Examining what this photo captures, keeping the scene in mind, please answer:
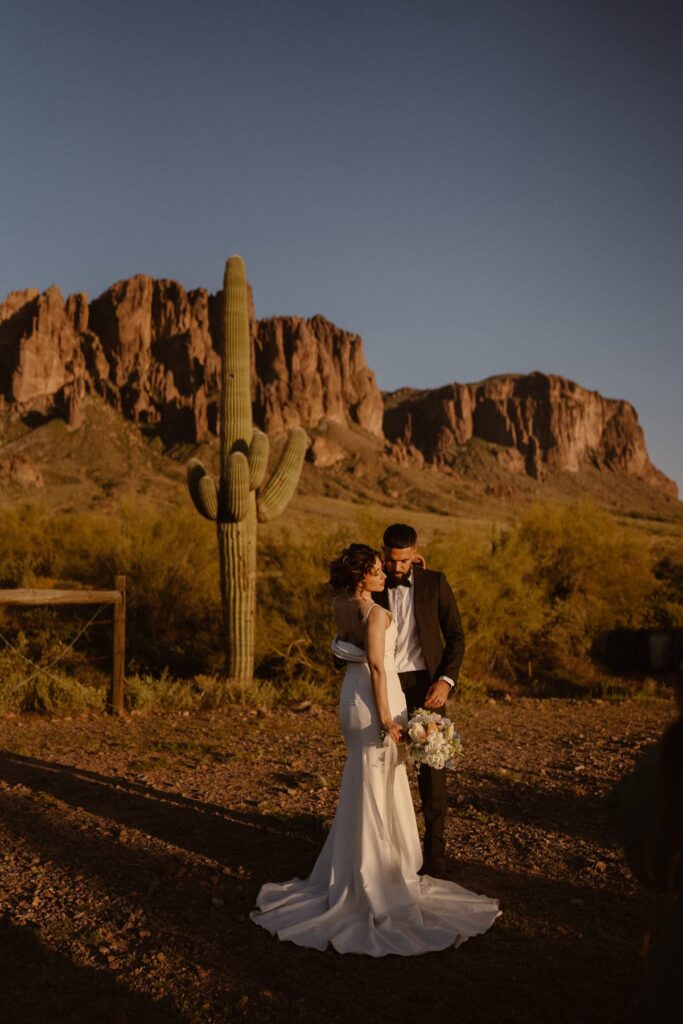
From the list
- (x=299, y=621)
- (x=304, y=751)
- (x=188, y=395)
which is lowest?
(x=304, y=751)

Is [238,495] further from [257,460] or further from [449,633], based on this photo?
[449,633]

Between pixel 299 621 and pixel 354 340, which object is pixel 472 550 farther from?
pixel 354 340

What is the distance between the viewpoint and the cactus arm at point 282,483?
36.9 feet

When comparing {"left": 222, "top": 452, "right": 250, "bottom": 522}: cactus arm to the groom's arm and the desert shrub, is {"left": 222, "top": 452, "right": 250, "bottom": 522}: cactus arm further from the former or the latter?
the groom's arm

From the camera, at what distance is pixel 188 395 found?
9538 cm

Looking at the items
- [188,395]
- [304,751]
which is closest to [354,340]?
[188,395]

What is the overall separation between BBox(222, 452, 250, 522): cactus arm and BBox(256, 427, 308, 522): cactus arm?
0.47 meters

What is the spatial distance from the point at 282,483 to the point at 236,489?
1013mm

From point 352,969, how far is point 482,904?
2.91 feet

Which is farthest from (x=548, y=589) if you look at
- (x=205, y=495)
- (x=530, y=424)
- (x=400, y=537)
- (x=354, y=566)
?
(x=530, y=424)

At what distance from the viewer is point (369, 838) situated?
13.3ft

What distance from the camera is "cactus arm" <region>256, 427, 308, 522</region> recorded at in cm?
1123

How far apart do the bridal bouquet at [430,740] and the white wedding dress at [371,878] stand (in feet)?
0.47

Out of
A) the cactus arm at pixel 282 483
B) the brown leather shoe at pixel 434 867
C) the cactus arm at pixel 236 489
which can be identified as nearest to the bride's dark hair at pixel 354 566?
the brown leather shoe at pixel 434 867
